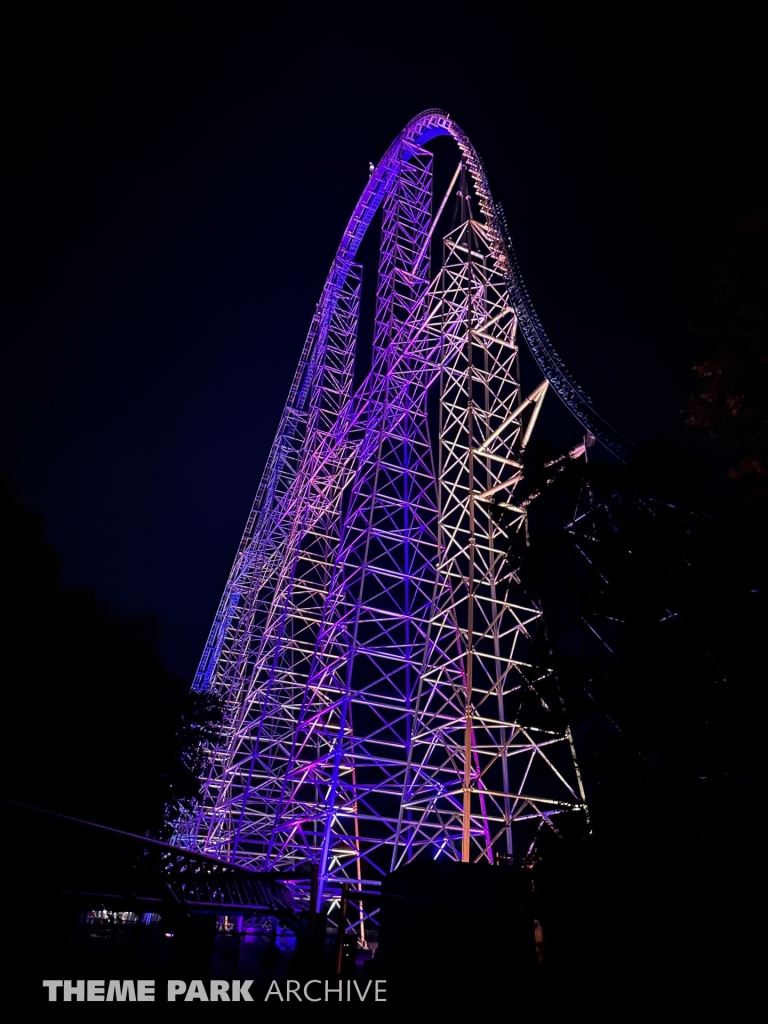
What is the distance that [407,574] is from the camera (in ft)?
39.9

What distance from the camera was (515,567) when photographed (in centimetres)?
881

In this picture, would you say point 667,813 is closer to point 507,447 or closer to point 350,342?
point 507,447

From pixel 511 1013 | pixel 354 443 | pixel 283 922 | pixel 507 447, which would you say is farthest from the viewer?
pixel 354 443

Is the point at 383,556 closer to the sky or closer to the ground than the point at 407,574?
closer to the sky

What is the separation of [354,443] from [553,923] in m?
12.6

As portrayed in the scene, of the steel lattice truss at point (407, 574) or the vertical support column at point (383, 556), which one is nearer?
the steel lattice truss at point (407, 574)

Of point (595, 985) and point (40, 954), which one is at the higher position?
point (40, 954)

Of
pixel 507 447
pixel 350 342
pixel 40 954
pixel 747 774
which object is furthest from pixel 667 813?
pixel 350 342

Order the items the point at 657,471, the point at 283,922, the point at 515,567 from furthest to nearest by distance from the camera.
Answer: the point at 515,567 < the point at 657,471 < the point at 283,922

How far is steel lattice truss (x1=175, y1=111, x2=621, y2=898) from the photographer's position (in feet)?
33.7

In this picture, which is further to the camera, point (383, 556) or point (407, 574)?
point (383, 556)

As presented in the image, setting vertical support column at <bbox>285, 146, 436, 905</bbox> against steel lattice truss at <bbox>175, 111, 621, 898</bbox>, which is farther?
vertical support column at <bbox>285, 146, 436, 905</bbox>

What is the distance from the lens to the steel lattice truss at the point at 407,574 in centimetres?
1028

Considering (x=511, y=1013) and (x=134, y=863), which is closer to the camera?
(x=511, y=1013)
